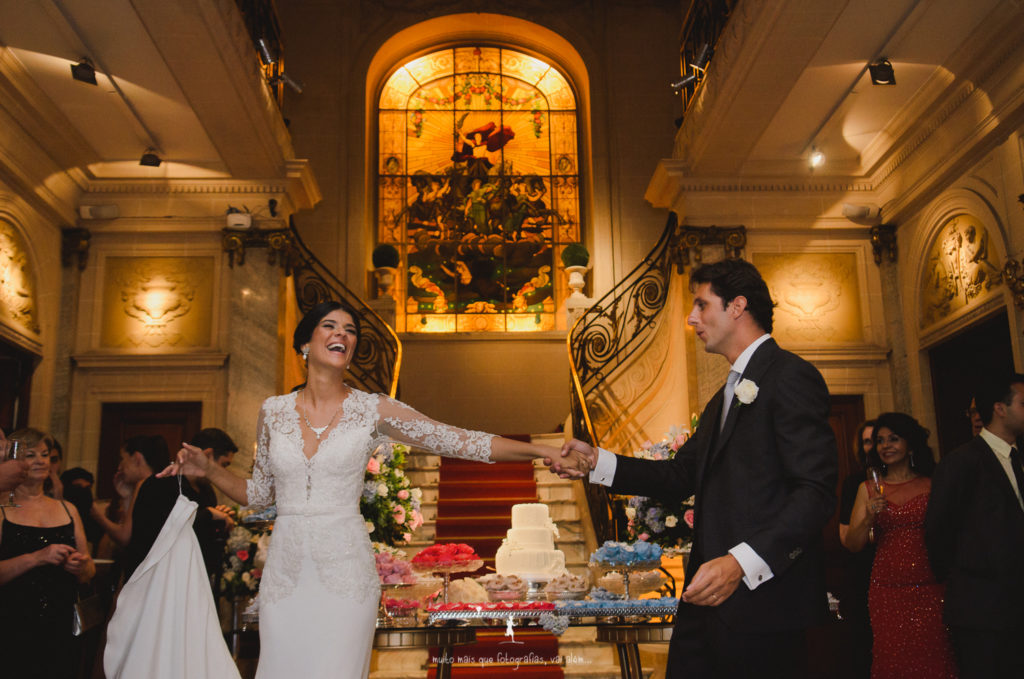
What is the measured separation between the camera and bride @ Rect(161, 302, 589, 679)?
126 inches

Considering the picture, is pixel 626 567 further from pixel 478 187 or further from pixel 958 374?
pixel 478 187

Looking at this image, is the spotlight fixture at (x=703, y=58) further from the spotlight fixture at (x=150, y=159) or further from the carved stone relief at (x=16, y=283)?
the carved stone relief at (x=16, y=283)

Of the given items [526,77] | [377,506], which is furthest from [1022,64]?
[526,77]

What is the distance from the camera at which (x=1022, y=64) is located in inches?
269

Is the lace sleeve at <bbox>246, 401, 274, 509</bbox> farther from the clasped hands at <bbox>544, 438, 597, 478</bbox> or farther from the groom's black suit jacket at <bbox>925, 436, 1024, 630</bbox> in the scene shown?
the groom's black suit jacket at <bbox>925, 436, 1024, 630</bbox>

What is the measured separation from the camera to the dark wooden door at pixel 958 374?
836 centimetres

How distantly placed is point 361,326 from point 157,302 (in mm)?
2184

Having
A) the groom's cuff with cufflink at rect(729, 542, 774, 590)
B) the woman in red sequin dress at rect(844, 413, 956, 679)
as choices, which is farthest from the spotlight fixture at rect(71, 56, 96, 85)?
the groom's cuff with cufflink at rect(729, 542, 774, 590)

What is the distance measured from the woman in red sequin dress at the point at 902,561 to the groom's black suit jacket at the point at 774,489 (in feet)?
7.23

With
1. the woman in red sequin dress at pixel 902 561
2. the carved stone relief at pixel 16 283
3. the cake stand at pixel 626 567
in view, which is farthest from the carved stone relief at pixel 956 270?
the carved stone relief at pixel 16 283

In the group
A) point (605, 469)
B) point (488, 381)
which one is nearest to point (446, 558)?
point (605, 469)

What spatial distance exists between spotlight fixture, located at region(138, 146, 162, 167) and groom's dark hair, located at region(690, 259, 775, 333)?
280 inches

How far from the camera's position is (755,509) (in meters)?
2.65

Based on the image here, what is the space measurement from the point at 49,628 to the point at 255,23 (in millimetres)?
6008
